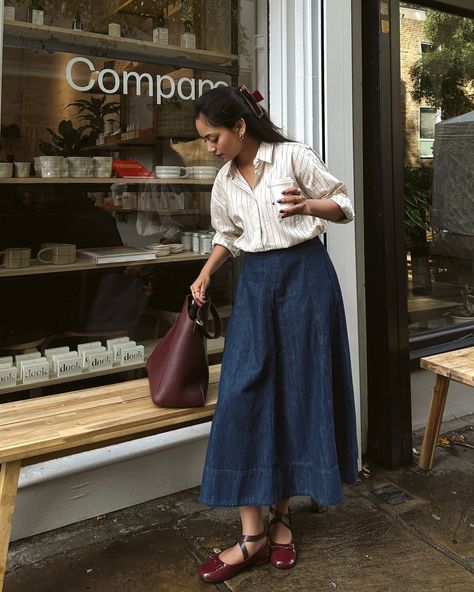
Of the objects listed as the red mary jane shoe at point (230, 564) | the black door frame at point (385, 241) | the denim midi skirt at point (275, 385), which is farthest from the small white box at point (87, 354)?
the black door frame at point (385, 241)

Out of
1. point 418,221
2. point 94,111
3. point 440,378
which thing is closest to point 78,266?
point 94,111

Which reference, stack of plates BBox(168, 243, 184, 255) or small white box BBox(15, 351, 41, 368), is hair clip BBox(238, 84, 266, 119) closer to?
stack of plates BBox(168, 243, 184, 255)

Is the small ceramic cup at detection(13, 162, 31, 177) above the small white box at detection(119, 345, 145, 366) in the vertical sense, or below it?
above

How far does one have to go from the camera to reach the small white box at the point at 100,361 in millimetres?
2934

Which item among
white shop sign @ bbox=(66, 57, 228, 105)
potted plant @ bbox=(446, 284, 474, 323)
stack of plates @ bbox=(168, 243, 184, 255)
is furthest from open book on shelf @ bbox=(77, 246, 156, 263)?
potted plant @ bbox=(446, 284, 474, 323)

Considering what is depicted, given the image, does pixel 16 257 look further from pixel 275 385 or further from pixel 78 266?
pixel 275 385

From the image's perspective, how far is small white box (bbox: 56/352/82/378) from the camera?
286 centimetres

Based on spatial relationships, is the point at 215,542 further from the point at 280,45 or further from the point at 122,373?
the point at 280,45

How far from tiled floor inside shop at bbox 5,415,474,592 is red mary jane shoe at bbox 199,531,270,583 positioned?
0.09 ft

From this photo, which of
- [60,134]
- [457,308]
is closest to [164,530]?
[60,134]

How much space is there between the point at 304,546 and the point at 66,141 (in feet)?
6.88

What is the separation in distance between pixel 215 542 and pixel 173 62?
2.32 meters

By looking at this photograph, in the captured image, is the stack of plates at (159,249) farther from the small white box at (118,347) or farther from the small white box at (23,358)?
the small white box at (23,358)

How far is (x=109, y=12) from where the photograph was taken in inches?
118
